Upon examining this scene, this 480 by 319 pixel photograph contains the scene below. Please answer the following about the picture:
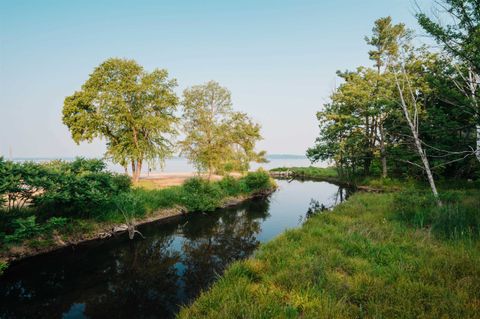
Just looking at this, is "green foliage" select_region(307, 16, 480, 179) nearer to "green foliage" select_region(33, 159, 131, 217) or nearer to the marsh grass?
the marsh grass

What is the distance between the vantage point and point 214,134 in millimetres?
28328

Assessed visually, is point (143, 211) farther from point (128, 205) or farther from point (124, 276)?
point (124, 276)

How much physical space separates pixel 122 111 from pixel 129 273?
21.5 meters

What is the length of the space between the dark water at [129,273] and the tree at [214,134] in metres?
11.7

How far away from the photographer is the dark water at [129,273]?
26.0ft

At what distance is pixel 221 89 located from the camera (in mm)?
30359

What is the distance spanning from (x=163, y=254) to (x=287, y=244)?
6.54 meters

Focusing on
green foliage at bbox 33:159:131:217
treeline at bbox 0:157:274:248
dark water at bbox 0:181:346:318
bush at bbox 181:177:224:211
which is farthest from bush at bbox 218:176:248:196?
green foliage at bbox 33:159:131:217

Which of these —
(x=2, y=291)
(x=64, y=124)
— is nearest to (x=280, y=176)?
(x=64, y=124)

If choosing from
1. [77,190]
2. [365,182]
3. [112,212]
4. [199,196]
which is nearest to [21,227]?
[77,190]

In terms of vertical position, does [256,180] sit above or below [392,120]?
below

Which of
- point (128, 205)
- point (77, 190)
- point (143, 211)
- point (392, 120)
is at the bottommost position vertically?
point (143, 211)

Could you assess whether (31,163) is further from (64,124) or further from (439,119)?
(439,119)

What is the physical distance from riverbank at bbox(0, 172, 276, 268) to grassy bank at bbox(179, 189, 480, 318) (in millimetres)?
9368
